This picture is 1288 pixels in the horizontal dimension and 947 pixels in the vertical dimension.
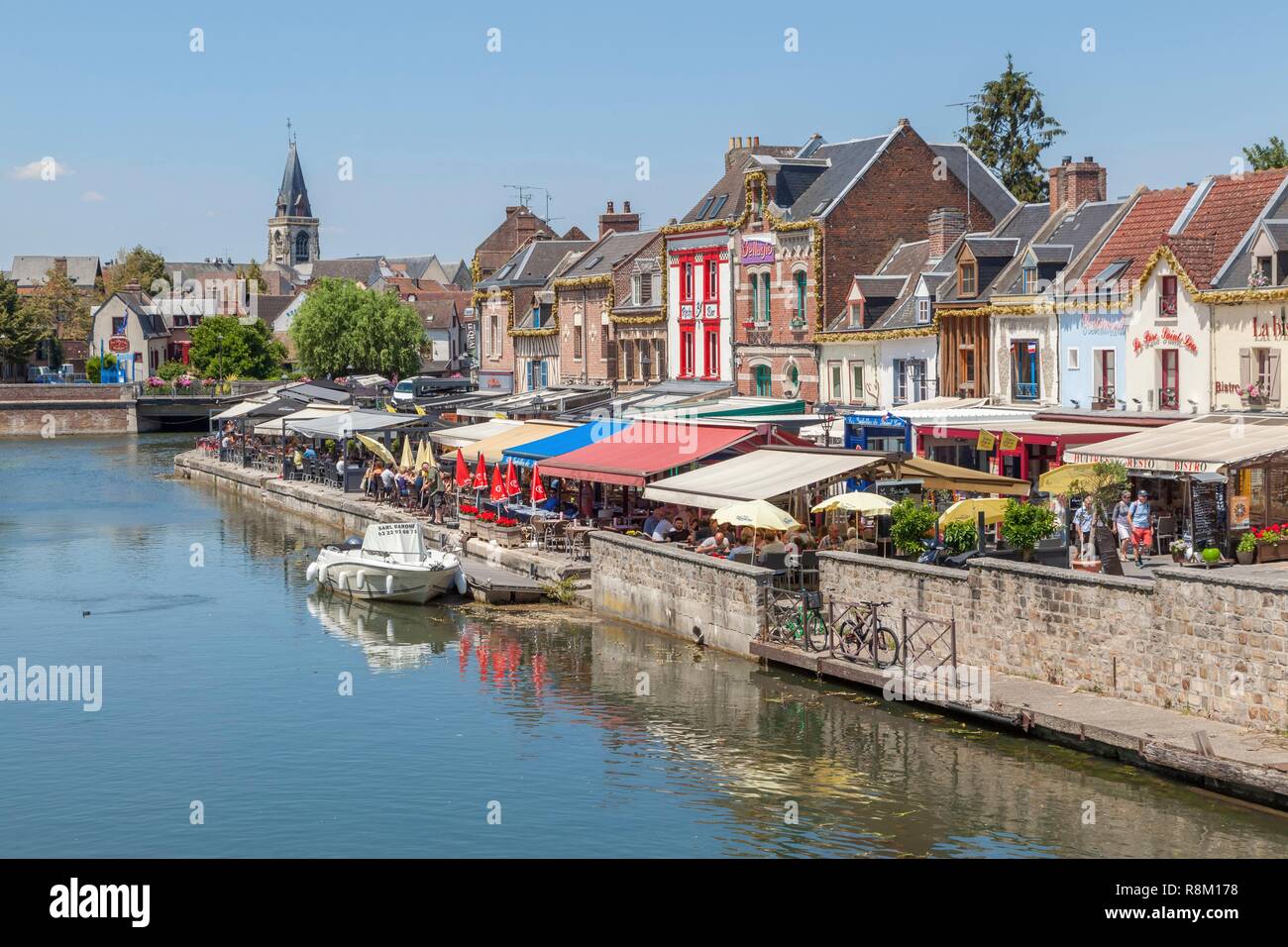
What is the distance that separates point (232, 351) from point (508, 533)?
8864 cm

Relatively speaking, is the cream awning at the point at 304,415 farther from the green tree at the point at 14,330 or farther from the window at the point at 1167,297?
the green tree at the point at 14,330

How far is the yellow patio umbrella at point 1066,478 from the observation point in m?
29.8

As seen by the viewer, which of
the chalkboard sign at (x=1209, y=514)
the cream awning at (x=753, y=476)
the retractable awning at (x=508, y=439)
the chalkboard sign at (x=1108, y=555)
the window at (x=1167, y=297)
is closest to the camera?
the chalkboard sign at (x=1108, y=555)

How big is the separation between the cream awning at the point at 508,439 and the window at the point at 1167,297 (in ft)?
52.1

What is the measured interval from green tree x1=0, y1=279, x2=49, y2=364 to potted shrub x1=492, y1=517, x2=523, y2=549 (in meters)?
100

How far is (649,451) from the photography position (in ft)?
127

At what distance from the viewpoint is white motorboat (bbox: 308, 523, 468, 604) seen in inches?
1486

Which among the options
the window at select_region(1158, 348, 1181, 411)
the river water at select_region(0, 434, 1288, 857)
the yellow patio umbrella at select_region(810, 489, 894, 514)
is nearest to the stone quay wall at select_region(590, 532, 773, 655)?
the river water at select_region(0, 434, 1288, 857)

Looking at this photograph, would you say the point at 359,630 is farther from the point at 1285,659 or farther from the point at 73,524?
the point at 73,524

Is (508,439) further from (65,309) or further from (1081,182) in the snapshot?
(65,309)

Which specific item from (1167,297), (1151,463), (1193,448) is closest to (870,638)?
(1151,463)

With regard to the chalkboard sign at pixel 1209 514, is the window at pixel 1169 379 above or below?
above

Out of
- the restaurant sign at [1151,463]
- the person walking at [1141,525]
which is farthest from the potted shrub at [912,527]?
the person walking at [1141,525]
